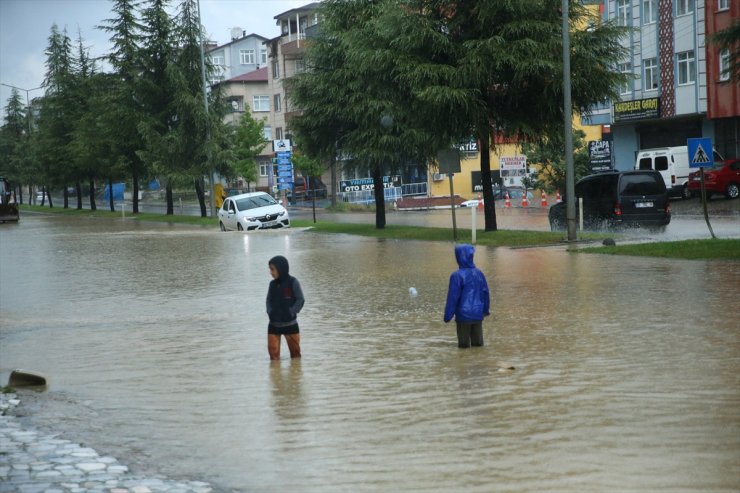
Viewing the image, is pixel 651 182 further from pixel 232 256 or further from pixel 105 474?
pixel 105 474

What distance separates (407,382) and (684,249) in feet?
46.1

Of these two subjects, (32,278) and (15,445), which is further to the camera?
(32,278)

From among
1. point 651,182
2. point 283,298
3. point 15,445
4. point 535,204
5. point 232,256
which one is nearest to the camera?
point 15,445

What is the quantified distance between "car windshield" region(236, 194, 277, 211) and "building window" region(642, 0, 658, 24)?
74.7ft

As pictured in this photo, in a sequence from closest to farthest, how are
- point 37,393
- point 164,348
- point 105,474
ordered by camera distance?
1. point 105,474
2. point 37,393
3. point 164,348

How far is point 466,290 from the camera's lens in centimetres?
1152

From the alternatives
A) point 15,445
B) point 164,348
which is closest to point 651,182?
point 164,348

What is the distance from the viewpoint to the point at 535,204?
58406 millimetres

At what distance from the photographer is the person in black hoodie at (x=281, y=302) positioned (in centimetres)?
1138

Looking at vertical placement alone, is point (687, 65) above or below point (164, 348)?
above

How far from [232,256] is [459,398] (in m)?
20.1

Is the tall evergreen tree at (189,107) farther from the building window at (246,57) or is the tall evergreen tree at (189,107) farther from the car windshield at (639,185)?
the building window at (246,57)

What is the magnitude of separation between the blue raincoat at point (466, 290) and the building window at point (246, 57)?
383 ft

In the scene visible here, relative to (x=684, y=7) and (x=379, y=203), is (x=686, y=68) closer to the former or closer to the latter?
(x=684, y=7)
